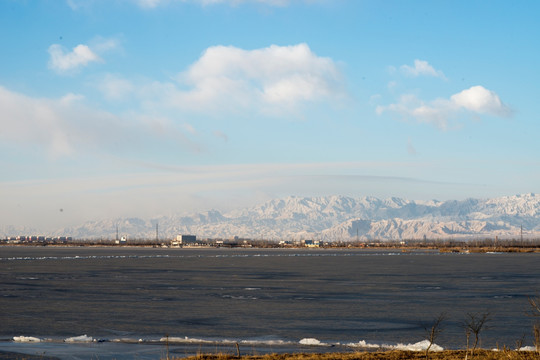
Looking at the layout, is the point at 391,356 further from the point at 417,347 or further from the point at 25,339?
the point at 25,339

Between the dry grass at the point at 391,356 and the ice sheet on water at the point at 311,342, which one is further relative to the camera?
the ice sheet on water at the point at 311,342

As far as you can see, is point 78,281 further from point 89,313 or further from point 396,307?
point 396,307

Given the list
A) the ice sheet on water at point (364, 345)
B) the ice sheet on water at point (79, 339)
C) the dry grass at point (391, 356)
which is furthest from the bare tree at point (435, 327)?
the ice sheet on water at point (79, 339)

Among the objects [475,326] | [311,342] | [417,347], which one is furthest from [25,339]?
[475,326]

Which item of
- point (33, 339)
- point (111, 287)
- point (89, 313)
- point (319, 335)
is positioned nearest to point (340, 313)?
point (319, 335)

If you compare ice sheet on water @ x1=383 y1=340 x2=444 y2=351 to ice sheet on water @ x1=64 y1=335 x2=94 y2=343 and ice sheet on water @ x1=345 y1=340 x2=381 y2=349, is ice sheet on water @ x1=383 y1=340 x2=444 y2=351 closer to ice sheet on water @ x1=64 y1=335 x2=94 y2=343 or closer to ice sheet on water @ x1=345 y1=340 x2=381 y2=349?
ice sheet on water @ x1=345 y1=340 x2=381 y2=349

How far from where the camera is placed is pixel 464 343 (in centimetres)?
2861

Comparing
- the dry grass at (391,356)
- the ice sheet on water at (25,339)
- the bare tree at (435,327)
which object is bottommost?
the bare tree at (435,327)

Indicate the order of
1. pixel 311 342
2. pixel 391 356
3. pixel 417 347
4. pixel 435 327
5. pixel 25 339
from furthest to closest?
1. pixel 435 327
2. pixel 25 339
3. pixel 311 342
4. pixel 417 347
5. pixel 391 356

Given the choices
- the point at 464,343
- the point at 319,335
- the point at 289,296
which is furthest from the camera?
the point at 289,296

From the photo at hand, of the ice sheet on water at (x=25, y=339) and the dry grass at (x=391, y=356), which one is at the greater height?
the dry grass at (x=391, y=356)

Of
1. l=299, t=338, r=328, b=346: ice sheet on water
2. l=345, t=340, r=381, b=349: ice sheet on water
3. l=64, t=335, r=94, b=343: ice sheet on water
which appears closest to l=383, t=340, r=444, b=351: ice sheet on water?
l=345, t=340, r=381, b=349: ice sheet on water

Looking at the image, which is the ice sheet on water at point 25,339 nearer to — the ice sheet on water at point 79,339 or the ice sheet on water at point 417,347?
the ice sheet on water at point 79,339

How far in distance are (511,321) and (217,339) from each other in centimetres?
1541
